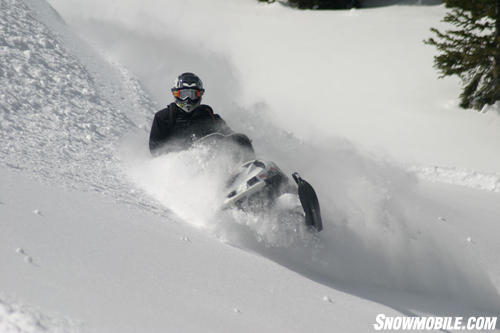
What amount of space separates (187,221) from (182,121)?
1792 millimetres

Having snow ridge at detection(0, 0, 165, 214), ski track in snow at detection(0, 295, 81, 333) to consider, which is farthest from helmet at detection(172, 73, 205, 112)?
ski track in snow at detection(0, 295, 81, 333)

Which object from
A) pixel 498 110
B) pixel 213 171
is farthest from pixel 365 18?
pixel 213 171

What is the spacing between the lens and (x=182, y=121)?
6.23 metres

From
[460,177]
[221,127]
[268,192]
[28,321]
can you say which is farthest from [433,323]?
[460,177]

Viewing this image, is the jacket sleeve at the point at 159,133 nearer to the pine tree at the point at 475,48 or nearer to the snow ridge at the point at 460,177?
the snow ridge at the point at 460,177

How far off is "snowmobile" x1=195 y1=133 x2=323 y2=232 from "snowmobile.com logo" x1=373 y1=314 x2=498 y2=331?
0.91 m

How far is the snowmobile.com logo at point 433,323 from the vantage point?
3752mm

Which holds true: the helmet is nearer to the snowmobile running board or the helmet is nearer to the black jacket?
the black jacket

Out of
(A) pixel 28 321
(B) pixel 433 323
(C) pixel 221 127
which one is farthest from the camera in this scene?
(C) pixel 221 127

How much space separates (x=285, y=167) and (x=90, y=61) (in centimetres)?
596

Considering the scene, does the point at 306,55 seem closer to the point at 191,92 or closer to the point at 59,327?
the point at 191,92

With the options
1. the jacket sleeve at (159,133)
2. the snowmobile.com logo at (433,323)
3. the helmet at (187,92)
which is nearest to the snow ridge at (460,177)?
the snowmobile.com logo at (433,323)

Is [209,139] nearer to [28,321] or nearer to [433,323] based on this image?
[433,323]

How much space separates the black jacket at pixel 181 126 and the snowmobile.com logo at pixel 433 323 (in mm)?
3173
